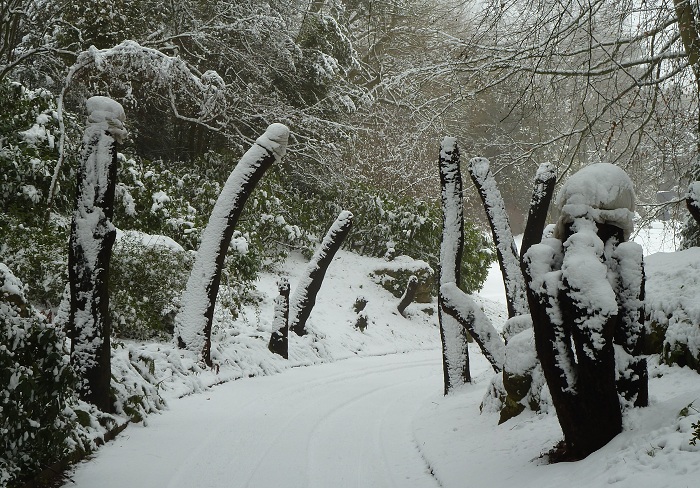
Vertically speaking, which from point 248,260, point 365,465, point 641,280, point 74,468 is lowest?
point 365,465

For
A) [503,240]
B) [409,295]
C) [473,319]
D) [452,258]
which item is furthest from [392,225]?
[473,319]

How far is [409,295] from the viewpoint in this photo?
18.9 m

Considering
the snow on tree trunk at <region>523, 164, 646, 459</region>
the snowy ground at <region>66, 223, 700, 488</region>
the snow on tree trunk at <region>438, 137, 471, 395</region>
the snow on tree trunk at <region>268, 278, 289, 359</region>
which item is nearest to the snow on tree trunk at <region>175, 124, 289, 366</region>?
the snowy ground at <region>66, 223, 700, 488</region>

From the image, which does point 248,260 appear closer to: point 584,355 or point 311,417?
point 311,417

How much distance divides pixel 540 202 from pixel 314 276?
7.00 meters

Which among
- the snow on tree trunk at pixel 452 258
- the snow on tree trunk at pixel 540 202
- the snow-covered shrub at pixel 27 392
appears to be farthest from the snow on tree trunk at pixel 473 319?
the snow-covered shrub at pixel 27 392

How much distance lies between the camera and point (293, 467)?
530 cm

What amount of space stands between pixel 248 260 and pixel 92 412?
7.48m

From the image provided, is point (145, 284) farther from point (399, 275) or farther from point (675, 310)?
point (399, 275)

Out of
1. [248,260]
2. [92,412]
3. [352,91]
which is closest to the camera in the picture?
[92,412]

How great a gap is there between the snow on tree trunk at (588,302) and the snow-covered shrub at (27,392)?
11.3 ft

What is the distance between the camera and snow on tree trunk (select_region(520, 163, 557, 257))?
24.9ft

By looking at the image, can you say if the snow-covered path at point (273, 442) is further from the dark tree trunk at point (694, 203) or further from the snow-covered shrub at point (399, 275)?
the snow-covered shrub at point (399, 275)

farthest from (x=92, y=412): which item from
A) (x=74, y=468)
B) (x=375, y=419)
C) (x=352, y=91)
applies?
(x=352, y=91)
